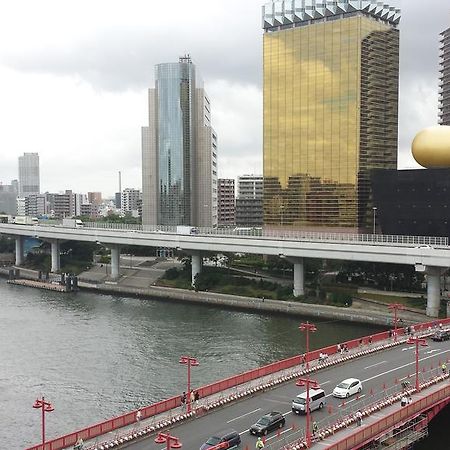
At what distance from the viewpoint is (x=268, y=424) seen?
83.0 ft

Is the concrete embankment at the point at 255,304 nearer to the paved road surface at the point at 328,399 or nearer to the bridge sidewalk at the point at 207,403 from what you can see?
the paved road surface at the point at 328,399

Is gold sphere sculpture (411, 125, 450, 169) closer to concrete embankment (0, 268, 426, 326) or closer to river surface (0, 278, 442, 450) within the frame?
concrete embankment (0, 268, 426, 326)

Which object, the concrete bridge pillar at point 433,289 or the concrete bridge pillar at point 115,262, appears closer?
the concrete bridge pillar at point 433,289

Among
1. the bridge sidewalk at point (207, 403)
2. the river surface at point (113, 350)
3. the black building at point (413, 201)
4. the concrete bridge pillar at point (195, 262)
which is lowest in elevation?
the river surface at point (113, 350)

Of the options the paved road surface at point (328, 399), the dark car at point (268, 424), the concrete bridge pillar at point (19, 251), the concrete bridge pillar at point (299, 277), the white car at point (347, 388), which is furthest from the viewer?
the concrete bridge pillar at point (19, 251)

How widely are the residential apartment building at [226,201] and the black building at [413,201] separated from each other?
92518mm

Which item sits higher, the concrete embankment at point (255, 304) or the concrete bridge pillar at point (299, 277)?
the concrete bridge pillar at point (299, 277)

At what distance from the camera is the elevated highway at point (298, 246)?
56.8 m

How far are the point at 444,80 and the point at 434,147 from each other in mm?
75354

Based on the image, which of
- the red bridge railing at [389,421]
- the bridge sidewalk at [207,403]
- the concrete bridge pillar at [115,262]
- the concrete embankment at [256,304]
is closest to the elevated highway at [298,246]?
the concrete bridge pillar at [115,262]

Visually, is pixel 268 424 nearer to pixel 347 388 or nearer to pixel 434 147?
pixel 347 388

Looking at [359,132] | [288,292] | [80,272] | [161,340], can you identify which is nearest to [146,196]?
[80,272]

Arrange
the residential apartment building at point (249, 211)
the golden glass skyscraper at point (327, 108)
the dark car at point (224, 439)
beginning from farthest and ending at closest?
1. the residential apartment building at point (249, 211)
2. the golden glass skyscraper at point (327, 108)
3. the dark car at point (224, 439)

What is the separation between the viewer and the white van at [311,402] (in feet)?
89.7
